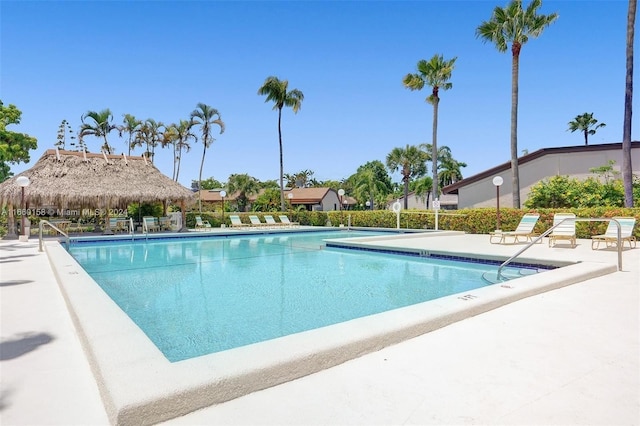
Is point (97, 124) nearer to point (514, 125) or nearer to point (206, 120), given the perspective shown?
point (206, 120)

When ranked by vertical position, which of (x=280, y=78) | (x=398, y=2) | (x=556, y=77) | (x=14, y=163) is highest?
(x=280, y=78)

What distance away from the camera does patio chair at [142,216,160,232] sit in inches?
745

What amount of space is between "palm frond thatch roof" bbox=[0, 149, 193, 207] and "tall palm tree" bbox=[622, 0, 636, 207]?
20.0 metres

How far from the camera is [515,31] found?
19281 millimetres

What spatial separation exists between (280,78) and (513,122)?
18141 millimetres

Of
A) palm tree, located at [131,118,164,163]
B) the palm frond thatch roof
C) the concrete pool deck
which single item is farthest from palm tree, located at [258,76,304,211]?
the concrete pool deck

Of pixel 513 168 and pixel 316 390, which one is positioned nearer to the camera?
pixel 316 390

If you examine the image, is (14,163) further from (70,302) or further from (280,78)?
(70,302)

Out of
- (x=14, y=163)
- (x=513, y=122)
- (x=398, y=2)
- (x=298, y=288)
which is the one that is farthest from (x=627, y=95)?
(x=14, y=163)

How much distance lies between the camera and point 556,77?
20641 mm

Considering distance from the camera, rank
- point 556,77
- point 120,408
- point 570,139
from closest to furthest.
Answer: point 120,408 < point 556,77 < point 570,139

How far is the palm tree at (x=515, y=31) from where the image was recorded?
737 inches

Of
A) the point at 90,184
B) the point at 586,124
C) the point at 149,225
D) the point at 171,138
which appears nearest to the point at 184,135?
the point at 171,138

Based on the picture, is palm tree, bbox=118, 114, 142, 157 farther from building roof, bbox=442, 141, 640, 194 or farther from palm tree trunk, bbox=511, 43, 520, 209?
palm tree trunk, bbox=511, 43, 520, 209
